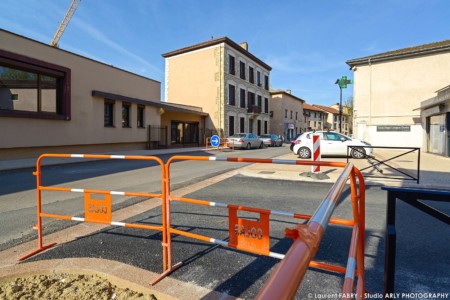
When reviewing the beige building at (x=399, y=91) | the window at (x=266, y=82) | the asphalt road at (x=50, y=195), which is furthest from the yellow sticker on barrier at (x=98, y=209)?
the window at (x=266, y=82)

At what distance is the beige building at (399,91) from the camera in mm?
23375

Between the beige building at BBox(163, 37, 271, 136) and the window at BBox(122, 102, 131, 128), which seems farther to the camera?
the beige building at BBox(163, 37, 271, 136)

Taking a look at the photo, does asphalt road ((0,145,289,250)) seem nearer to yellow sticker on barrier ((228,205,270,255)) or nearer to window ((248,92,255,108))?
A: yellow sticker on barrier ((228,205,270,255))

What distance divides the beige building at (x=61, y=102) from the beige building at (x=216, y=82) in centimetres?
1152

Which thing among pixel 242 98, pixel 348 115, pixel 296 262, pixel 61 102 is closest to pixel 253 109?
pixel 242 98

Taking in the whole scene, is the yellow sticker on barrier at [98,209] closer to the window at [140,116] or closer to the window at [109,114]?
the window at [109,114]

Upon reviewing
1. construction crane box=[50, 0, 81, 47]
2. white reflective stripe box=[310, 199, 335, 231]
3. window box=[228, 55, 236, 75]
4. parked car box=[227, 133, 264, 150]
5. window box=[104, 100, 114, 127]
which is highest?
construction crane box=[50, 0, 81, 47]

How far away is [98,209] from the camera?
3.66 m

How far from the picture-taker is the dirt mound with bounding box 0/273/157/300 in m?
2.70

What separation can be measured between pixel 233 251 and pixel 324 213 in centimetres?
254

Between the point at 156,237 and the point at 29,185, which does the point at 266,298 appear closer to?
the point at 156,237

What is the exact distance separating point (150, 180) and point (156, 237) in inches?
200

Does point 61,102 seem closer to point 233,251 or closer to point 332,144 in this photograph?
point 332,144

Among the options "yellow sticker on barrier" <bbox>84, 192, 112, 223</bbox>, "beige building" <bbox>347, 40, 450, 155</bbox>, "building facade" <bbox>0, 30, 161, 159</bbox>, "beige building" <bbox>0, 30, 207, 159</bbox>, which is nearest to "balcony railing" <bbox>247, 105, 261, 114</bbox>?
"beige building" <bbox>347, 40, 450, 155</bbox>
